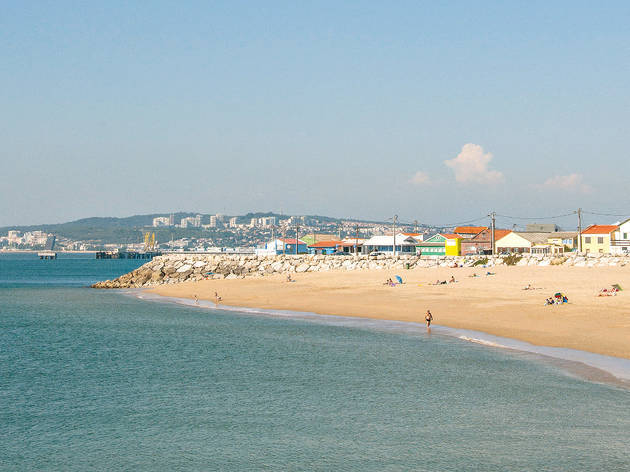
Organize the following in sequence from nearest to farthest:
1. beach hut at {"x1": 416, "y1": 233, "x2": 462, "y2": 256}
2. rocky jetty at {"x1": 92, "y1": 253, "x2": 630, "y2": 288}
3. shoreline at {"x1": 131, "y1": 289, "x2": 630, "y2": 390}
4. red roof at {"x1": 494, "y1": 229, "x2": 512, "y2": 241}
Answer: shoreline at {"x1": 131, "y1": 289, "x2": 630, "y2": 390}, rocky jetty at {"x1": 92, "y1": 253, "x2": 630, "y2": 288}, beach hut at {"x1": 416, "y1": 233, "x2": 462, "y2": 256}, red roof at {"x1": 494, "y1": 229, "x2": 512, "y2": 241}

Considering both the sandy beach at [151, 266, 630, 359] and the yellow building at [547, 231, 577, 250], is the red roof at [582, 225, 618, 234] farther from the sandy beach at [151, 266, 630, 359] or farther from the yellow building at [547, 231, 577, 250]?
the sandy beach at [151, 266, 630, 359]

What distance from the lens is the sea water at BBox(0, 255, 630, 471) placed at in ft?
57.5

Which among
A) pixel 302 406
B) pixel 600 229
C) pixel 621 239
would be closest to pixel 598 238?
pixel 600 229

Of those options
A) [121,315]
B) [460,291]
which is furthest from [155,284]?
[460,291]

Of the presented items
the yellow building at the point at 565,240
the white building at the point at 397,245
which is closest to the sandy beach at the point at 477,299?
the yellow building at the point at 565,240

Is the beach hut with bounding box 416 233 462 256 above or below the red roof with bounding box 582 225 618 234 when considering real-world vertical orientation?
below

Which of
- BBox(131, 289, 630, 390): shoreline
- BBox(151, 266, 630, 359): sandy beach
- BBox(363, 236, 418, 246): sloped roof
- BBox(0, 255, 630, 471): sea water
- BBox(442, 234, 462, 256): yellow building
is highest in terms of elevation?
BBox(363, 236, 418, 246): sloped roof

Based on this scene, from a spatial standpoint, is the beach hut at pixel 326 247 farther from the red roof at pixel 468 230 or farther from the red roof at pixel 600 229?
the red roof at pixel 600 229

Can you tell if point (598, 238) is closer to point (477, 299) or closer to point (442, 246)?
point (442, 246)

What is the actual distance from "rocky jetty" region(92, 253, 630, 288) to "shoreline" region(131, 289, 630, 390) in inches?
1557

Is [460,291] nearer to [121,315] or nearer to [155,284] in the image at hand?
[121,315]

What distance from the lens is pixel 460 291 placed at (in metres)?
56.0

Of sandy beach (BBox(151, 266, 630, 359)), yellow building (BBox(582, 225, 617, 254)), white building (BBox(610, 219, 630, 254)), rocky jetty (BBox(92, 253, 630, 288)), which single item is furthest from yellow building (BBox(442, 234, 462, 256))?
sandy beach (BBox(151, 266, 630, 359))

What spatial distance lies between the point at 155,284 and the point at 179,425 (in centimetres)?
7329
